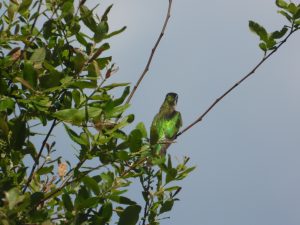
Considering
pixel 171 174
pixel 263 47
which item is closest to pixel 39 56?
pixel 171 174

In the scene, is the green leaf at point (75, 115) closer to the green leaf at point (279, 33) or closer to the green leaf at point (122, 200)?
the green leaf at point (122, 200)

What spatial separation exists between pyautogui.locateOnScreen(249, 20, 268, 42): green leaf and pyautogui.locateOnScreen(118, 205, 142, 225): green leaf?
1335 millimetres

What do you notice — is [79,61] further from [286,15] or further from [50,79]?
[286,15]

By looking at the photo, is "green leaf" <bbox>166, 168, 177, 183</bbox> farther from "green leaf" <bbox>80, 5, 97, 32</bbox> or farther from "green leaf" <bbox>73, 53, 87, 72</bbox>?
"green leaf" <bbox>80, 5, 97, 32</bbox>

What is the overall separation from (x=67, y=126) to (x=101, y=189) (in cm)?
39

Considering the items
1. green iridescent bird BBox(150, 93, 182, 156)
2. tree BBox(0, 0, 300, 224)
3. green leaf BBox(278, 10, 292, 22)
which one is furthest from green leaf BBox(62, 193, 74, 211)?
green iridescent bird BBox(150, 93, 182, 156)

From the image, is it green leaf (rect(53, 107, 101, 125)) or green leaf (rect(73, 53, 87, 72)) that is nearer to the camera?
green leaf (rect(53, 107, 101, 125))

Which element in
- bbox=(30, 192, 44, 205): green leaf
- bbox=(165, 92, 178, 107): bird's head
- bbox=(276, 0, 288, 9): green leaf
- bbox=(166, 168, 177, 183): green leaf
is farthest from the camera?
bbox=(165, 92, 178, 107): bird's head

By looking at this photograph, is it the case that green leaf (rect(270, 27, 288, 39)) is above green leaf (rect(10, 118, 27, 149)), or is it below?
above

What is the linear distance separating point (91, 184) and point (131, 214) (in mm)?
246

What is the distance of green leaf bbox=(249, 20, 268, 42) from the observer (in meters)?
3.36

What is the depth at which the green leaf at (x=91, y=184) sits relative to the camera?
2.69 m

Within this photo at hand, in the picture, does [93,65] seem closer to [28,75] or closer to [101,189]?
[28,75]

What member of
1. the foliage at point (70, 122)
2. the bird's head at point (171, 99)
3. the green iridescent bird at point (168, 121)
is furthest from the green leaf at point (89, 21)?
the bird's head at point (171, 99)
